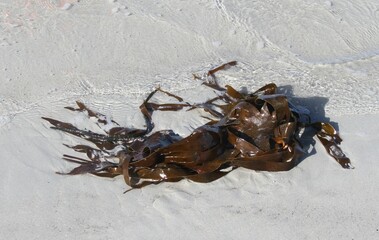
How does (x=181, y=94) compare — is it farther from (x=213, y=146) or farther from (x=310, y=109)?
(x=310, y=109)

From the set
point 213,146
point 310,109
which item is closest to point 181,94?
point 213,146

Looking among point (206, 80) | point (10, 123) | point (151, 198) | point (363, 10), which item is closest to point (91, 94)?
point (10, 123)

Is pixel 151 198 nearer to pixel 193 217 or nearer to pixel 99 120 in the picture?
pixel 193 217

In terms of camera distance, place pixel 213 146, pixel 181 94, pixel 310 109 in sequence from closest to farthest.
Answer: pixel 213 146, pixel 310 109, pixel 181 94

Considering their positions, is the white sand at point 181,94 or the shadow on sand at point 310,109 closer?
the white sand at point 181,94

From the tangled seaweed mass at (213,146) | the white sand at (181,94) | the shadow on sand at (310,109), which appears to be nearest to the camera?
the white sand at (181,94)

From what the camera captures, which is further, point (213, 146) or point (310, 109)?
point (310, 109)
